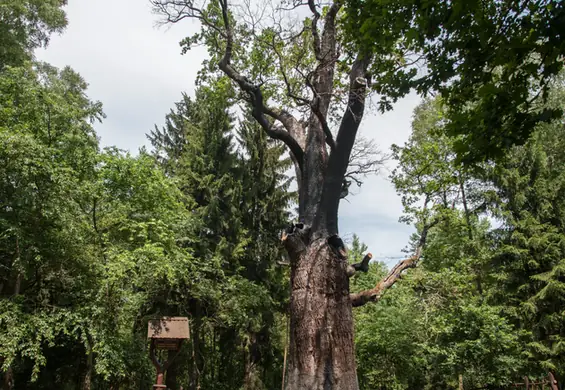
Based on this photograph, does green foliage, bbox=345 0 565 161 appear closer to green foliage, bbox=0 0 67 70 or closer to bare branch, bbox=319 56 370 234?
bare branch, bbox=319 56 370 234

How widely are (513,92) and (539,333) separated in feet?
42.7

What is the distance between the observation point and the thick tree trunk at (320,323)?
433 centimetres

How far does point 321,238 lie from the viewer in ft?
16.2

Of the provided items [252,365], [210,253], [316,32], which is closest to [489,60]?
[316,32]

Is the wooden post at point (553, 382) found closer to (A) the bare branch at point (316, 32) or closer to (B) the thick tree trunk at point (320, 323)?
(B) the thick tree trunk at point (320, 323)

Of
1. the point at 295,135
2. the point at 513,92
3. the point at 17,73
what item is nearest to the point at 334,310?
the point at 295,135

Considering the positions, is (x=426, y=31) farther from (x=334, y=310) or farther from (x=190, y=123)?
(x=190, y=123)

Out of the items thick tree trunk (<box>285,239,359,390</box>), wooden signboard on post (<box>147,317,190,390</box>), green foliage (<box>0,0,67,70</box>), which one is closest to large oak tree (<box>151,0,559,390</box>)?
thick tree trunk (<box>285,239,359,390</box>)

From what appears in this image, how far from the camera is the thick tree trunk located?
4328 millimetres

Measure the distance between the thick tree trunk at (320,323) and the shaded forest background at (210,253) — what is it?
27.3 inches

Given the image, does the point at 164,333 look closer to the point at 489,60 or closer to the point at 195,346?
the point at 195,346

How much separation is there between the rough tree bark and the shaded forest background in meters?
0.76

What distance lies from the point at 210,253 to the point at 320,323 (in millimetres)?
10399

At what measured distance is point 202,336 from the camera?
14445 millimetres
